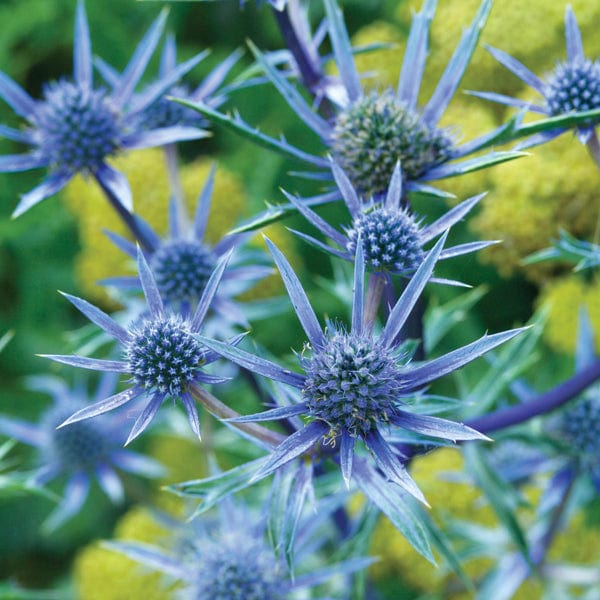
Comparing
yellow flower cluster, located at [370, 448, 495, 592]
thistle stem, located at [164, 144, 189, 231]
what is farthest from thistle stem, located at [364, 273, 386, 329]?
yellow flower cluster, located at [370, 448, 495, 592]

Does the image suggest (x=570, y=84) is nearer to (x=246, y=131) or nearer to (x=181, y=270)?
(x=246, y=131)

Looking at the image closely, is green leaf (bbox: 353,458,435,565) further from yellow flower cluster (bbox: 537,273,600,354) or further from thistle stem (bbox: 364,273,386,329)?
yellow flower cluster (bbox: 537,273,600,354)

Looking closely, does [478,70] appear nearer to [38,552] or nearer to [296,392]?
[296,392]

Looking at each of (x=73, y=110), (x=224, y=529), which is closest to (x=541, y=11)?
(x=73, y=110)

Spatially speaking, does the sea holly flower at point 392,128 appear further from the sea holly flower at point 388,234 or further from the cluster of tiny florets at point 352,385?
the cluster of tiny florets at point 352,385

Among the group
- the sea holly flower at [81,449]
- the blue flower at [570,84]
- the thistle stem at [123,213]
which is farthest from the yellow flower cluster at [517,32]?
the sea holly flower at [81,449]

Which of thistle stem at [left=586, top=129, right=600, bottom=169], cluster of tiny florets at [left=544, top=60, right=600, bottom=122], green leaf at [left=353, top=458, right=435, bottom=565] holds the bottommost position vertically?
green leaf at [left=353, top=458, right=435, bottom=565]
